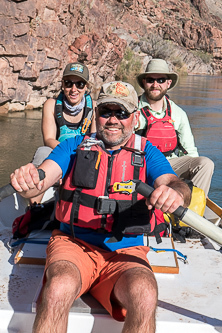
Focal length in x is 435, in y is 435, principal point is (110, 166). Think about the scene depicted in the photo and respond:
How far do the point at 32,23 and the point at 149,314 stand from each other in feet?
30.8

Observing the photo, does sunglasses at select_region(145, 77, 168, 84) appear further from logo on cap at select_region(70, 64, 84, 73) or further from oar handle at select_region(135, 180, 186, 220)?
oar handle at select_region(135, 180, 186, 220)

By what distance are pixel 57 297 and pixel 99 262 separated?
14.5 inches

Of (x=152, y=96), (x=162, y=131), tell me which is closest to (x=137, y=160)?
(x=162, y=131)

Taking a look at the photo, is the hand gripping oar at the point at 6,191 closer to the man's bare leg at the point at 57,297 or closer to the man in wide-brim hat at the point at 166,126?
the man's bare leg at the point at 57,297

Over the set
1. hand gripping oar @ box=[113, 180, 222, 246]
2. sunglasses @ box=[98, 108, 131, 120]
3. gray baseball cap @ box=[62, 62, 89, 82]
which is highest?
gray baseball cap @ box=[62, 62, 89, 82]

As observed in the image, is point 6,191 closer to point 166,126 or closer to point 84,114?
point 166,126

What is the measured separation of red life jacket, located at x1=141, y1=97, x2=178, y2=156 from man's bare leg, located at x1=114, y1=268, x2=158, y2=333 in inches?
64.4

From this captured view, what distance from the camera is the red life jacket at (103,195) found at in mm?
1945

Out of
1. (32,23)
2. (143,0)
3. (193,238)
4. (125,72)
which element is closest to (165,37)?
(143,0)

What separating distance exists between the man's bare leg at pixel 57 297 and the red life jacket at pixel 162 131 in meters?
1.69

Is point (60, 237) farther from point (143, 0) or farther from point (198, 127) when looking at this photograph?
point (143, 0)

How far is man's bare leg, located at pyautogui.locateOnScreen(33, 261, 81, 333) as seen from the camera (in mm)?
1501

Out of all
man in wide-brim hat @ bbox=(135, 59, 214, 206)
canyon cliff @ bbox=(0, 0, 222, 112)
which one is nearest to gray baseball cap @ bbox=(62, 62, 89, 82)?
man in wide-brim hat @ bbox=(135, 59, 214, 206)

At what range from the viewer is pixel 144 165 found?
2064 millimetres
